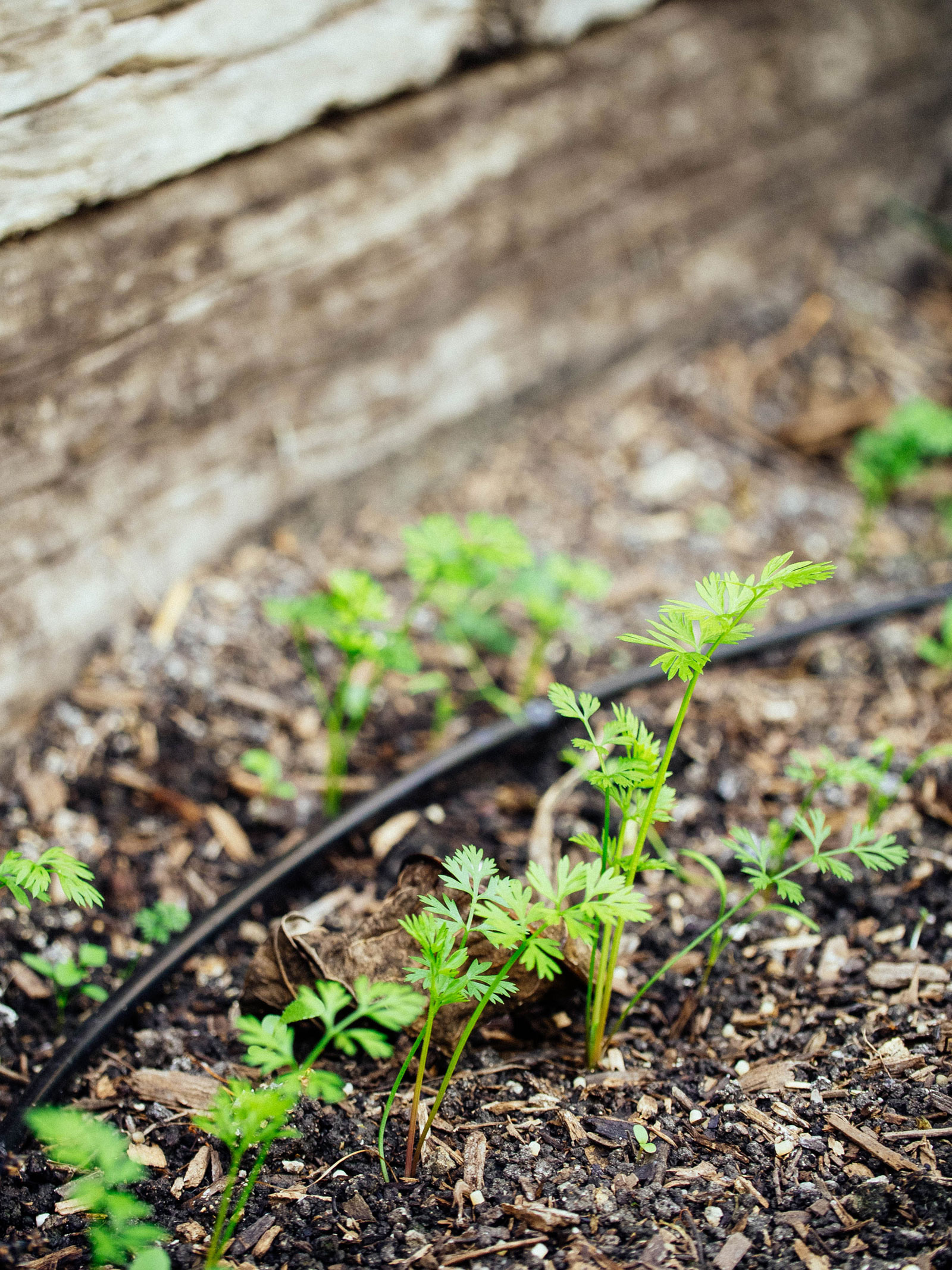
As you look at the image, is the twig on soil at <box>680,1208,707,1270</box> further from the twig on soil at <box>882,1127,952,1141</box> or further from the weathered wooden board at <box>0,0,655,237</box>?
the weathered wooden board at <box>0,0,655,237</box>

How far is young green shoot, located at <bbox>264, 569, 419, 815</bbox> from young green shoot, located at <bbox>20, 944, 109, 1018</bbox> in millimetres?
544

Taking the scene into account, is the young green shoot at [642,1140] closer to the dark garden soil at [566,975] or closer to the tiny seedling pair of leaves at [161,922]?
the dark garden soil at [566,975]

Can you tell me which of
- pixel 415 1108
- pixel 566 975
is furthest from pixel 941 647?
pixel 415 1108

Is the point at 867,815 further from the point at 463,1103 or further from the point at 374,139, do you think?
the point at 374,139

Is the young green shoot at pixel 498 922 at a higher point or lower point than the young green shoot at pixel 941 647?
higher

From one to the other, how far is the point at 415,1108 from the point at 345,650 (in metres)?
1.00

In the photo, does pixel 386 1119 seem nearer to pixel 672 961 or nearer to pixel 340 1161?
pixel 340 1161

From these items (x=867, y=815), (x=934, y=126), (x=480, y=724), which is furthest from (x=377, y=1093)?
(x=934, y=126)

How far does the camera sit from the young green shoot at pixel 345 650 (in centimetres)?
179

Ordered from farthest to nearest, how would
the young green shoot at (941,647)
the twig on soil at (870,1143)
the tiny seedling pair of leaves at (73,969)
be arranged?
the young green shoot at (941,647), the tiny seedling pair of leaves at (73,969), the twig on soil at (870,1143)

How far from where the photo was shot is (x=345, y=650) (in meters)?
2.05

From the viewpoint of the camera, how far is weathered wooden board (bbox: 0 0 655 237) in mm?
1753

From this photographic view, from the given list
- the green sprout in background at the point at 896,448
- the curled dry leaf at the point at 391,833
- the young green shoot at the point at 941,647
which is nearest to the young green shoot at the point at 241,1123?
the curled dry leaf at the point at 391,833

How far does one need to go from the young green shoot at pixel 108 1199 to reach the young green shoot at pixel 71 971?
372mm
